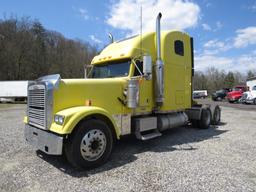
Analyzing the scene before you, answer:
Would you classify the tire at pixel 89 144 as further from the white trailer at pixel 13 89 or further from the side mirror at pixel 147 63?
the white trailer at pixel 13 89

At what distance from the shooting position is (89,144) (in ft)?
15.6

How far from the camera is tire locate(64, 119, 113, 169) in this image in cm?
457

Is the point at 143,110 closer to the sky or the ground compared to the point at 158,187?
closer to the sky

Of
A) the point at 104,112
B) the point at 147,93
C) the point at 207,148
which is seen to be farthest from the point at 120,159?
the point at 207,148

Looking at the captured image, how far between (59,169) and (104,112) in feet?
5.14

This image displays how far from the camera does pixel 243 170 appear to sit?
4676 millimetres

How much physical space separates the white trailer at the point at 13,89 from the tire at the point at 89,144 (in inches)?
1110

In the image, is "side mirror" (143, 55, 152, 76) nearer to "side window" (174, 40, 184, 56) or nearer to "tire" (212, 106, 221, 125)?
"side window" (174, 40, 184, 56)

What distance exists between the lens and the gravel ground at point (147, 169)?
397 centimetres

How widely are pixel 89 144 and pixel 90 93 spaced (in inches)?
47.8

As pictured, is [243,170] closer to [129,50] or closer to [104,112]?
[104,112]

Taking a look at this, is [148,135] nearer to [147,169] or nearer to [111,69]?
[147,169]

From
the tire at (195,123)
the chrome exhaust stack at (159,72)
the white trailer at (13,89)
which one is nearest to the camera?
the chrome exhaust stack at (159,72)

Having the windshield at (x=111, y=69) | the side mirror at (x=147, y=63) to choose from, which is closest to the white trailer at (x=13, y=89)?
the windshield at (x=111, y=69)
